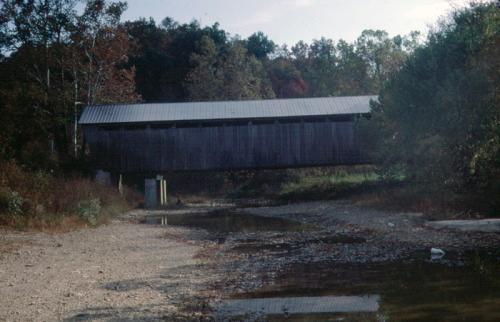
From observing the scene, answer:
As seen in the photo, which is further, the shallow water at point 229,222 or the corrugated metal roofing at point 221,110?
the corrugated metal roofing at point 221,110

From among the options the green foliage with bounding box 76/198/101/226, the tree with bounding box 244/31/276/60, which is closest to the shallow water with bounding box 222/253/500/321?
the green foliage with bounding box 76/198/101/226

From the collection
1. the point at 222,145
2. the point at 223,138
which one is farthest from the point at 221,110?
the point at 222,145

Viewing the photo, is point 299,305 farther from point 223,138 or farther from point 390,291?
point 223,138

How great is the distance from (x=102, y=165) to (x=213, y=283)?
21898 mm

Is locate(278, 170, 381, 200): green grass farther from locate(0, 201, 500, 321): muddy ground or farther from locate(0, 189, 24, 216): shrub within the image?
locate(0, 189, 24, 216): shrub

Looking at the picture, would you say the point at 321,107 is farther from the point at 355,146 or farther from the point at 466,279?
the point at 466,279

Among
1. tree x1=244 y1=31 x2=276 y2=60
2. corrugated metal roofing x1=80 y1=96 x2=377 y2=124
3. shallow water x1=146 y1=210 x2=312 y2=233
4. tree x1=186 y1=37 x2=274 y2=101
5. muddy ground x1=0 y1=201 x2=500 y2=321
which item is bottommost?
shallow water x1=146 y1=210 x2=312 y2=233

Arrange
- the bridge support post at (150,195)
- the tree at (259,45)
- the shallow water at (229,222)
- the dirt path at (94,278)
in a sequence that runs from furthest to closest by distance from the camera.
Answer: the tree at (259,45), the bridge support post at (150,195), the shallow water at (229,222), the dirt path at (94,278)

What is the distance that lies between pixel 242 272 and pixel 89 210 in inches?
432

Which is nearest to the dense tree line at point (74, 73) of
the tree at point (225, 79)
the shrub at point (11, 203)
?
the tree at point (225, 79)

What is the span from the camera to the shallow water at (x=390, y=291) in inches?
297

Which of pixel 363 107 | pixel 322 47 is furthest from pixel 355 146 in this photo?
pixel 322 47

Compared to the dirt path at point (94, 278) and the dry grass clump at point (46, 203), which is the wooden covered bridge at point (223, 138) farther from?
the dirt path at point (94, 278)

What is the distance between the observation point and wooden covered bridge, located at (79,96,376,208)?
30641 mm
